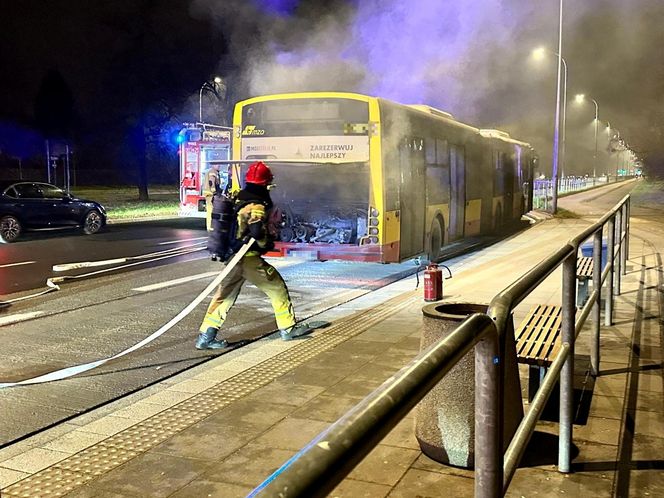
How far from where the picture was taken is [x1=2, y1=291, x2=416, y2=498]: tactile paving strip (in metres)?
3.67

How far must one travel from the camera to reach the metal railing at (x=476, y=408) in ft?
3.61

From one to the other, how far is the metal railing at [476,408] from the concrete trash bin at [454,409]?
278mm

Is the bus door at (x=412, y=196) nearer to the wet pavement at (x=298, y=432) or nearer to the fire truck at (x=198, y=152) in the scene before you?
the wet pavement at (x=298, y=432)

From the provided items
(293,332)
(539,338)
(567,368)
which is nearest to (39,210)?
(293,332)

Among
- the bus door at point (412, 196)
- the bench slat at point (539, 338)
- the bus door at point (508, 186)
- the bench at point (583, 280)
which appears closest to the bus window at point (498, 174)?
the bus door at point (508, 186)

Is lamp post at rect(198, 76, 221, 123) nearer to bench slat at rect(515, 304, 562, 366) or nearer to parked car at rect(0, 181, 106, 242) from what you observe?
parked car at rect(0, 181, 106, 242)

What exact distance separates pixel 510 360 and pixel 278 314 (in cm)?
339

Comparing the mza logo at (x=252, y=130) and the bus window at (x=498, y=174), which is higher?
the mza logo at (x=252, y=130)

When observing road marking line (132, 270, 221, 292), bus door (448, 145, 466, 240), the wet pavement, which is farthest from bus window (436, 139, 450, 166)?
the wet pavement

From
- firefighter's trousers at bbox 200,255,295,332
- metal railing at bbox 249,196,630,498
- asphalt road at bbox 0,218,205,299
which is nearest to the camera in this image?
metal railing at bbox 249,196,630,498

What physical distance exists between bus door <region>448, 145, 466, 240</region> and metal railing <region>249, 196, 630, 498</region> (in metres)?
10.3

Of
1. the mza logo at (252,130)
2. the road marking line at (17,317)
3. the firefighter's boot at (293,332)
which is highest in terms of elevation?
the mza logo at (252,130)

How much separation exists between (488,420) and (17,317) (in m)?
7.34

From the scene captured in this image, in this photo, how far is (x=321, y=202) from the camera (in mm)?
12219
